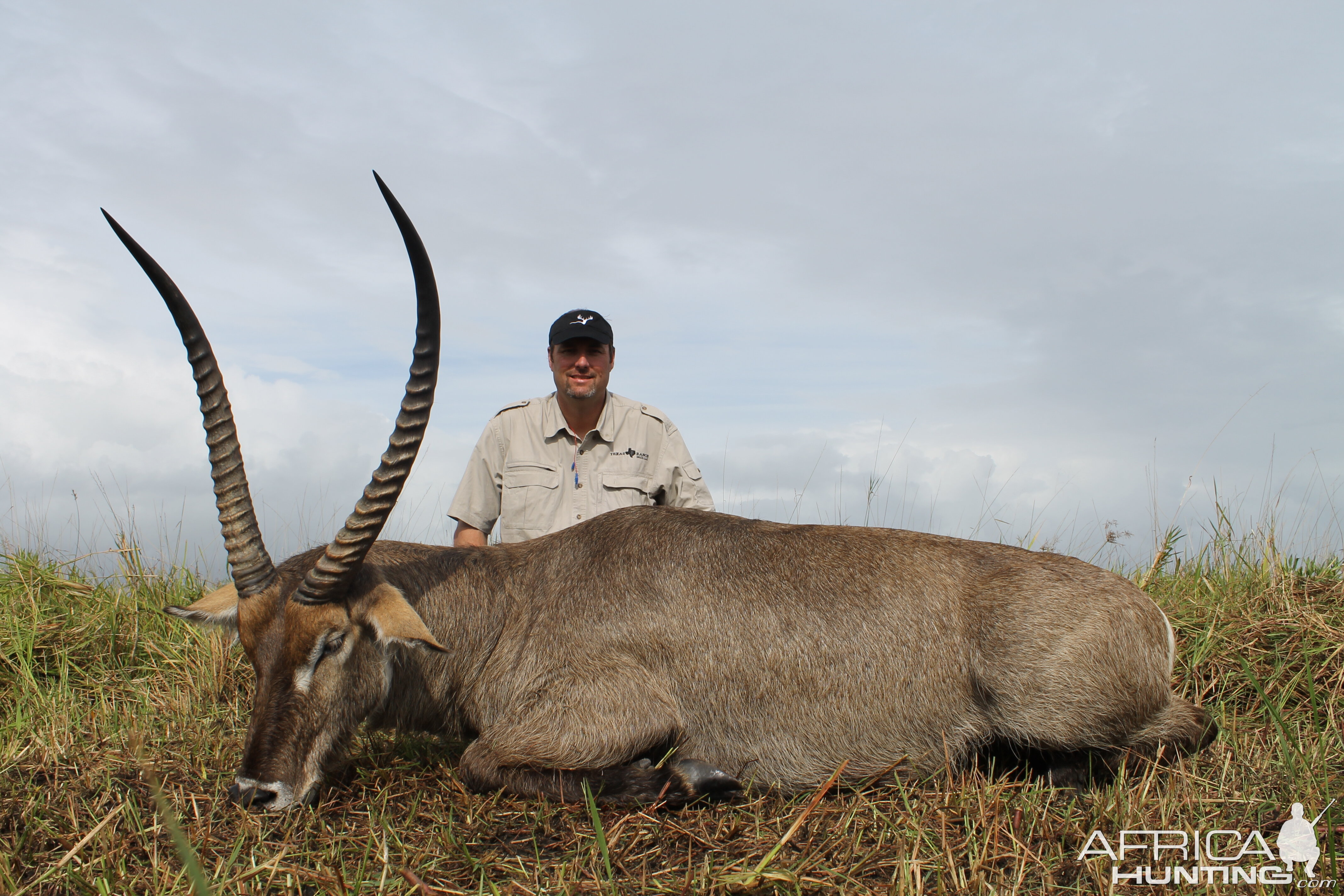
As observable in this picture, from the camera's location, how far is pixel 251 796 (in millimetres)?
3660

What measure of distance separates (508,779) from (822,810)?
1315mm

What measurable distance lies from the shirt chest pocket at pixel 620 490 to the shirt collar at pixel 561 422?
1.11 ft

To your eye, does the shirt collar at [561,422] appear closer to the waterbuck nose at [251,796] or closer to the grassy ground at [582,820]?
the grassy ground at [582,820]

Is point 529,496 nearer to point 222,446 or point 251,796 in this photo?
point 222,446

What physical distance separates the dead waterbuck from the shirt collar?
9.29 feet

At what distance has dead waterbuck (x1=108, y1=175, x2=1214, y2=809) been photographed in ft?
12.8

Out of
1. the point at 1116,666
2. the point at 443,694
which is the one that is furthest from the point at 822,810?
the point at 443,694

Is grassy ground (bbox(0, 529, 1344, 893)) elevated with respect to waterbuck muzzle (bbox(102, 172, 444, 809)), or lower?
lower

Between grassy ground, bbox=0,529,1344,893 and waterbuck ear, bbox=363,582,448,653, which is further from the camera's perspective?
waterbuck ear, bbox=363,582,448,653

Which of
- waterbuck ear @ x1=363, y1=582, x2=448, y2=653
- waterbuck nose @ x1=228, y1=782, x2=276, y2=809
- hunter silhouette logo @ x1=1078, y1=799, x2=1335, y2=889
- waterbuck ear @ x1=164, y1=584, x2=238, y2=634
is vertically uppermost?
waterbuck ear @ x1=363, y1=582, x2=448, y2=653

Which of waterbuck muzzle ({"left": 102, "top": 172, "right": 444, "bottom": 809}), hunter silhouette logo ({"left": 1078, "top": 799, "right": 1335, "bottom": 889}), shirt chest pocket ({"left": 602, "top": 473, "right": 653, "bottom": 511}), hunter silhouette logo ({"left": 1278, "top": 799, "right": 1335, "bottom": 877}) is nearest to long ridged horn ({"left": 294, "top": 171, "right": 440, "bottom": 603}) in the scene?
waterbuck muzzle ({"left": 102, "top": 172, "right": 444, "bottom": 809})

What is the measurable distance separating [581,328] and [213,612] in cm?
358

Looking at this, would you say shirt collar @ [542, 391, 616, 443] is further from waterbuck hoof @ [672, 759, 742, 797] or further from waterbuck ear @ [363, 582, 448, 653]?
waterbuck hoof @ [672, 759, 742, 797]

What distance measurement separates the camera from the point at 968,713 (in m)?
4.29
